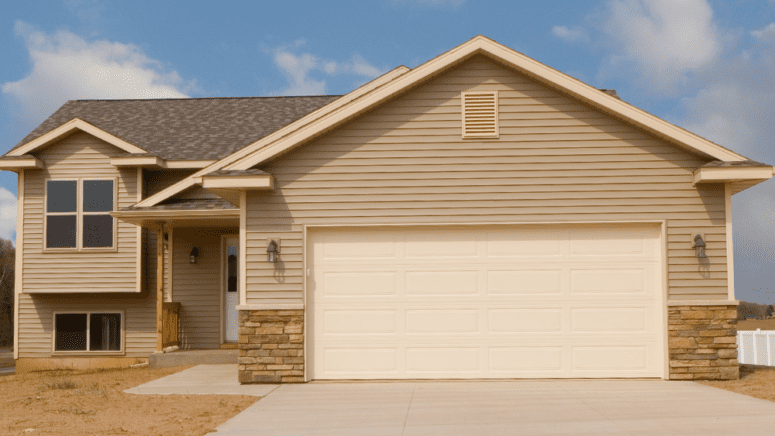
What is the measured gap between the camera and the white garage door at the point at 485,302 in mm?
10156

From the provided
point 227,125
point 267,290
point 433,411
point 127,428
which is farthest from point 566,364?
point 227,125

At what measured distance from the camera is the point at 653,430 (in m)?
6.67

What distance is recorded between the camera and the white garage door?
33.3ft

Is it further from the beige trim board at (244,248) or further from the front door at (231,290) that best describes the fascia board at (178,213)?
the beige trim board at (244,248)

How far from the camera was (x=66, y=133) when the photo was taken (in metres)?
15.2

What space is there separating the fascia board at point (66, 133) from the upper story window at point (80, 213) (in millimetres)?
807

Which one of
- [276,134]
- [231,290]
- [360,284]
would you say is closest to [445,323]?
[360,284]

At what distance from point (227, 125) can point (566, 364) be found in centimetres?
1023

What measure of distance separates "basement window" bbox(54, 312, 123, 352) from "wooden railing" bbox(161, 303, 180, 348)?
4.83 feet

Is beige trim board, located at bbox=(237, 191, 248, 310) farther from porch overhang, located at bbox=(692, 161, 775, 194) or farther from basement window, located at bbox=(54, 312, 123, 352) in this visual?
basement window, located at bbox=(54, 312, 123, 352)

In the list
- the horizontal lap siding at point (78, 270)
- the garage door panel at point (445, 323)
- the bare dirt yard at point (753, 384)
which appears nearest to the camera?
the bare dirt yard at point (753, 384)

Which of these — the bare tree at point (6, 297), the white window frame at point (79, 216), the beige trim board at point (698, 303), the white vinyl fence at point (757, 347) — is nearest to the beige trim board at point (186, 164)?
the white window frame at point (79, 216)

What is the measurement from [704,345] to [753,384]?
75 cm

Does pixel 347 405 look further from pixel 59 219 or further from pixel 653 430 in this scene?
pixel 59 219
